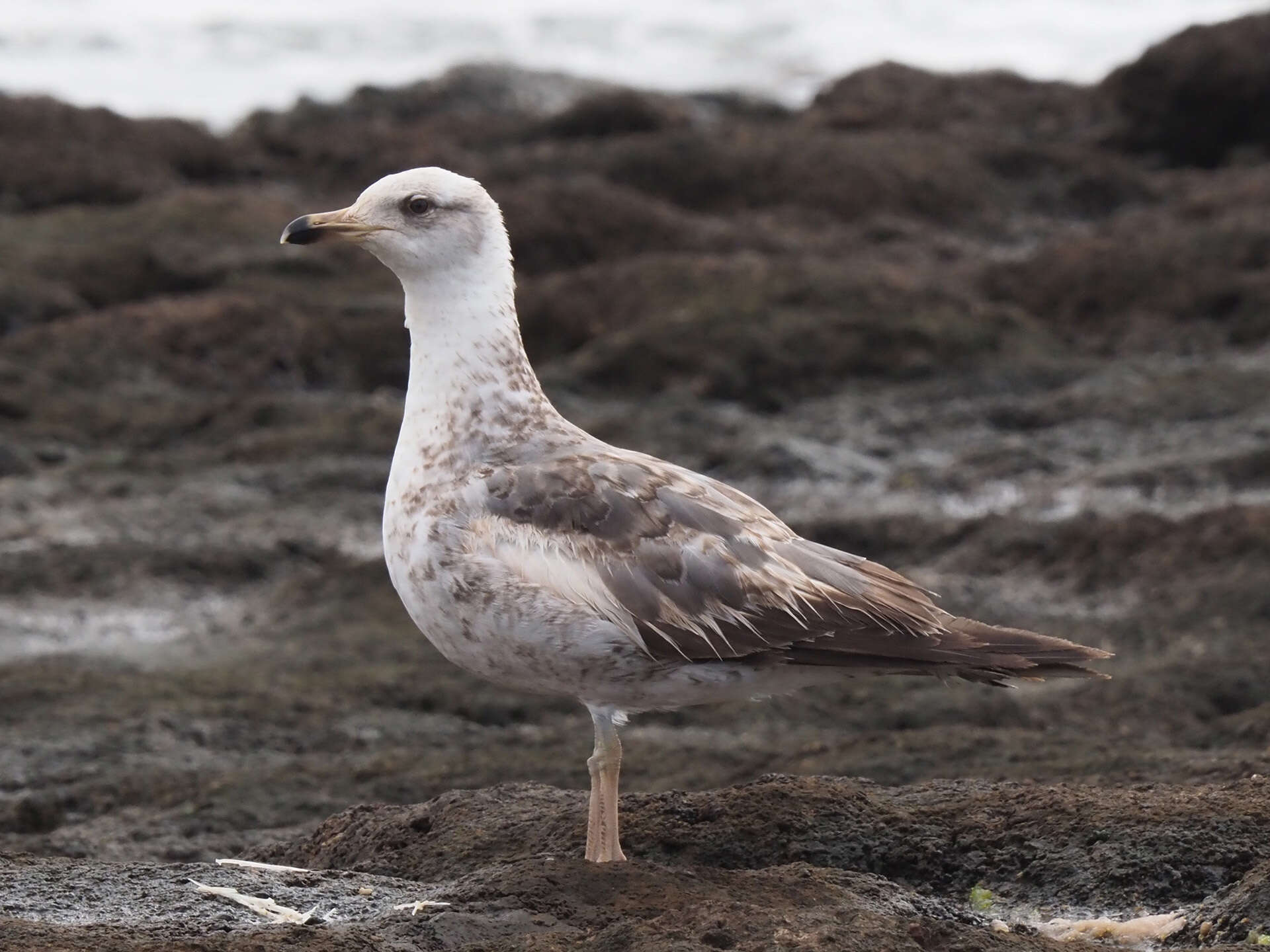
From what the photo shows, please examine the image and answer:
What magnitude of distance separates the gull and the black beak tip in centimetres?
68

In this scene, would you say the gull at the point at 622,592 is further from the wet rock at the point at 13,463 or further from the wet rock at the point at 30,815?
the wet rock at the point at 13,463

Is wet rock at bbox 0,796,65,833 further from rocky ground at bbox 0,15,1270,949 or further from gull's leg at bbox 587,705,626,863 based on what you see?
gull's leg at bbox 587,705,626,863

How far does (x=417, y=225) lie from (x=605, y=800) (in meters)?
1.77

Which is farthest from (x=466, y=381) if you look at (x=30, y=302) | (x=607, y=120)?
(x=607, y=120)

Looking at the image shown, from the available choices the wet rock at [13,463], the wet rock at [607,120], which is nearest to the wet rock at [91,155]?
the wet rock at [607,120]

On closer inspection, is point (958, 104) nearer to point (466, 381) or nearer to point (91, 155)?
point (91, 155)

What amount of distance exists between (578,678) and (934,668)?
93 centimetres

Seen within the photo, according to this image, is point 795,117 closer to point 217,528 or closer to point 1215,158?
point 1215,158

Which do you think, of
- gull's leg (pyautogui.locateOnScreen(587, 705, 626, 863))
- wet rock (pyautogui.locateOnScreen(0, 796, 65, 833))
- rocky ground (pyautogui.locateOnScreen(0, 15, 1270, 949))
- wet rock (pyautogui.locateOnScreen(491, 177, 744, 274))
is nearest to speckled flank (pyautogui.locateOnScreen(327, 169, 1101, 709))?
gull's leg (pyautogui.locateOnScreen(587, 705, 626, 863))

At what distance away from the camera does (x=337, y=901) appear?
4902 millimetres

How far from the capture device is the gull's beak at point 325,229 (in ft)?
18.5

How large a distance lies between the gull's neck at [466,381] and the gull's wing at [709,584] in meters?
0.20

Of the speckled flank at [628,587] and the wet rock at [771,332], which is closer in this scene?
the speckled flank at [628,587]

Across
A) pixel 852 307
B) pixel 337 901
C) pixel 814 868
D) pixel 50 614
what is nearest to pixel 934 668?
pixel 814 868
